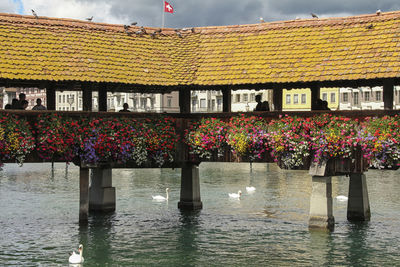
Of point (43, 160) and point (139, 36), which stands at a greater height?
point (139, 36)

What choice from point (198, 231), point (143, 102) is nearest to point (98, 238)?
point (198, 231)

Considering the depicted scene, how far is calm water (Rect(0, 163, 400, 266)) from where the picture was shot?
2633cm

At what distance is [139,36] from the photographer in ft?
108

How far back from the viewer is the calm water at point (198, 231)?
26.3 metres

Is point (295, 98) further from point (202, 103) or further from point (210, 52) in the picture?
point (210, 52)

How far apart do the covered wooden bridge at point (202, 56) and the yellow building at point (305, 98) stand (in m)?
61.1

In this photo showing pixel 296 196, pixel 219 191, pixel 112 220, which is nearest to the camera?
pixel 112 220

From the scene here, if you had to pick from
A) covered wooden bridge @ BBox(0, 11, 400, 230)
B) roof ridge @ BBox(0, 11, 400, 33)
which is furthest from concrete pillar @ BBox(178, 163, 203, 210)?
roof ridge @ BBox(0, 11, 400, 33)

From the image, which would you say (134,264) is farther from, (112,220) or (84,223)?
(112,220)

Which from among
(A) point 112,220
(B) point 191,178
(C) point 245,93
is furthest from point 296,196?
(C) point 245,93

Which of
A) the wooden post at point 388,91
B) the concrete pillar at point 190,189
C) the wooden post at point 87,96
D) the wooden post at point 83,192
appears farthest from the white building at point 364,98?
the wooden post at point 87,96

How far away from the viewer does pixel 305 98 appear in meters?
94.6

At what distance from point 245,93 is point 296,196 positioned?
5287 centimetres

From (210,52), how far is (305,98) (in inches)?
2515
